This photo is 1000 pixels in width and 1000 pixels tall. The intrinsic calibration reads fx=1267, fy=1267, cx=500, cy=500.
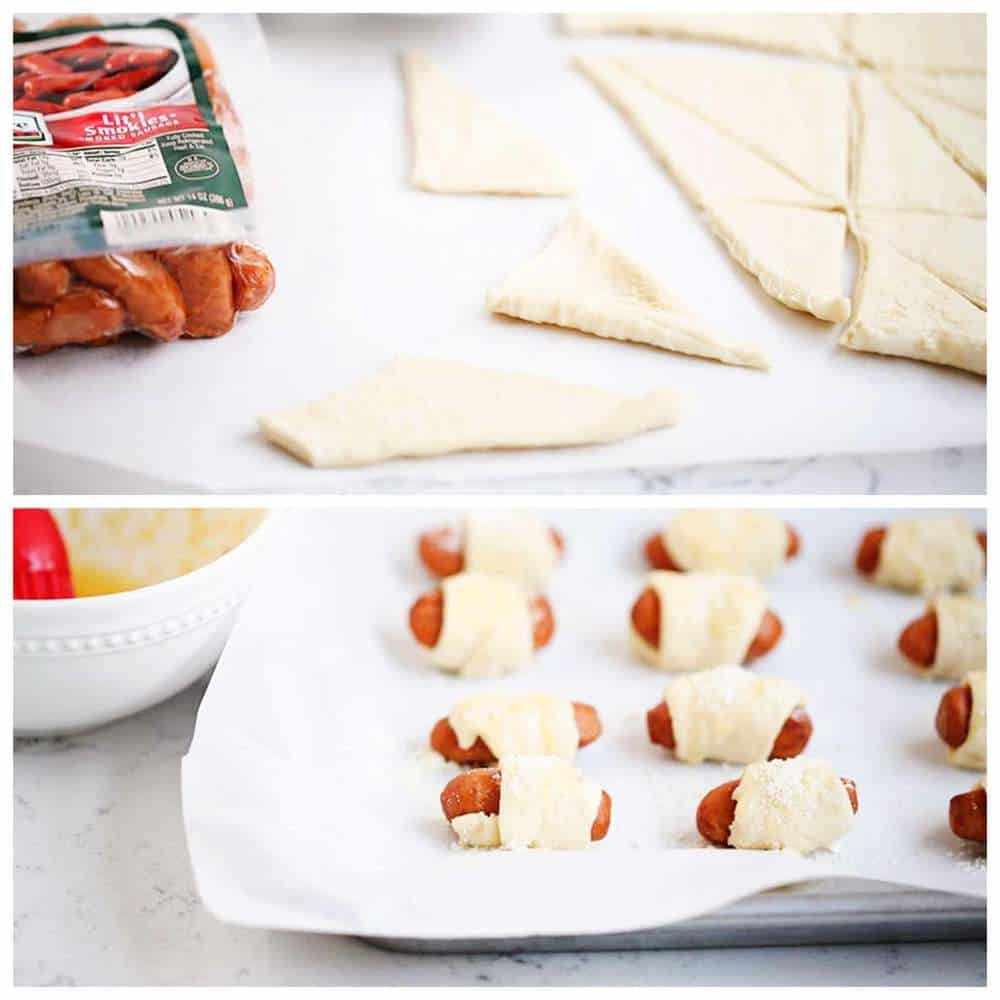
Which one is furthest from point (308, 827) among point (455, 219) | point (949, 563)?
point (949, 563)

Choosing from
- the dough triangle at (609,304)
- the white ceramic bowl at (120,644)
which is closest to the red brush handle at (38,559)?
the white ceramic bowl at (120,644)

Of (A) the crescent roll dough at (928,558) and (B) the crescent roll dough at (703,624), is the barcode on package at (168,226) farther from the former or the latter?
(A) the crescent roll dough at (928,558)

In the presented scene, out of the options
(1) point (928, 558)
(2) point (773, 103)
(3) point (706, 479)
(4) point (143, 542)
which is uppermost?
(2) point (773, 103)

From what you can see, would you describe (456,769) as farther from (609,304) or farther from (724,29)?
(724,29)

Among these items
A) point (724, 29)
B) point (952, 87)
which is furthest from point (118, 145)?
point (952, 87)

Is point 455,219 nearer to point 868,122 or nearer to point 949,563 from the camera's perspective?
point 868,122
